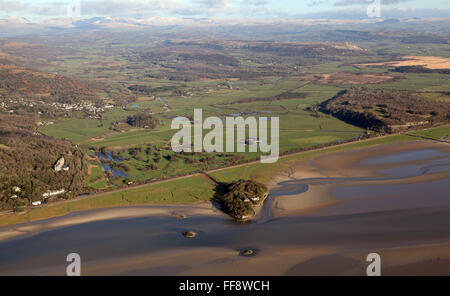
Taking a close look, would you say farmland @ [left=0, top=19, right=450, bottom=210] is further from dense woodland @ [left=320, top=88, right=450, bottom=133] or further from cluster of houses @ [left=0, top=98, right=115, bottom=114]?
dense woodland @ [left=320, top=88, right=450, bottom=133]

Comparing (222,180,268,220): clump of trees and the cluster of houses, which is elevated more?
the cluster of houses

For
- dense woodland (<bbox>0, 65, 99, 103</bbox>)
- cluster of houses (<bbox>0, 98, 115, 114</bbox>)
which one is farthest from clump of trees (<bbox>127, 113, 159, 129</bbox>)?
dense woodland (<bbox>0, 65, 99, 103</bbox>)

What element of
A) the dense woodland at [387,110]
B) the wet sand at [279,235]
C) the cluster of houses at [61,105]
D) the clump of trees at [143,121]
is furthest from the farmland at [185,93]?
the wet sand at [279,235]

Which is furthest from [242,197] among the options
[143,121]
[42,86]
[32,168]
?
[42,86]

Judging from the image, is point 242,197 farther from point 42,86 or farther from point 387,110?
point 42,86
